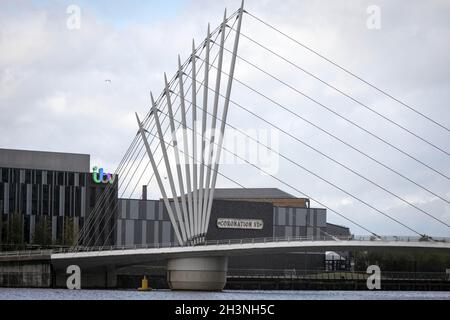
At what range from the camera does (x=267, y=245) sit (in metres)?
92.5

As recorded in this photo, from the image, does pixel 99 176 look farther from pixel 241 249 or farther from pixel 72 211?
pixel 241 249

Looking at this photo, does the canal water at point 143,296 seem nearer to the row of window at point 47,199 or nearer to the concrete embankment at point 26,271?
the concrete embankment at point 26,271

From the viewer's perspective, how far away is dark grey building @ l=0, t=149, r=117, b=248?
477 ft

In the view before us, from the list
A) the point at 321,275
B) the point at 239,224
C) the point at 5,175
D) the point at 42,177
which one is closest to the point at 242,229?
the point at 239,224

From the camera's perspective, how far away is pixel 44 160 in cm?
14925

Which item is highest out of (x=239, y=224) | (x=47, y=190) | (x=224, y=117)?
(x=224, y=117)

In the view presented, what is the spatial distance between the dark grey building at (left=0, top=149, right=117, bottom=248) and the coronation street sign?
15.2m

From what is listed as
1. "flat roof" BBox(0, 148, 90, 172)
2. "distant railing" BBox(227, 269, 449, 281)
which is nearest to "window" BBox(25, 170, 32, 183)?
"flat roof" BBox(0, 148, 90, 172)

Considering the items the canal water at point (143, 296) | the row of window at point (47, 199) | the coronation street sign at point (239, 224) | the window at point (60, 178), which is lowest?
the canal water at point (143, 296)

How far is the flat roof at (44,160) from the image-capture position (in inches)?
5792

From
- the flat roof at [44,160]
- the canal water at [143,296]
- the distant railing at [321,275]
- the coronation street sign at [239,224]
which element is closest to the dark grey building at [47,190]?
the flat roof at [44,160]

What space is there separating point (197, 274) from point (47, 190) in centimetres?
5508

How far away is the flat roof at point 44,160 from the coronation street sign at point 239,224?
2262 cm
